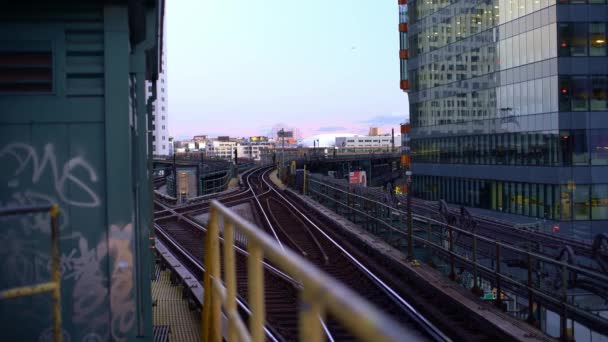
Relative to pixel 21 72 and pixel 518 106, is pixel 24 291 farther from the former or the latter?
pixel 518 106

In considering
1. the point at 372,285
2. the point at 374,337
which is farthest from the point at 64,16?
the point at 372,285

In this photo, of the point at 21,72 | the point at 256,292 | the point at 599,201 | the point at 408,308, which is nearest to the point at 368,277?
the point at 408,308

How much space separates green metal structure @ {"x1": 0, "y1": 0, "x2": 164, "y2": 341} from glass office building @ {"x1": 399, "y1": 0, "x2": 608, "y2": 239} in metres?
33.3

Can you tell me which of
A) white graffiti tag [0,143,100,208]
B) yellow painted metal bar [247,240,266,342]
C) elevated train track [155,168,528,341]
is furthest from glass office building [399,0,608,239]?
yellow painted metal bar [247,240,266,342]

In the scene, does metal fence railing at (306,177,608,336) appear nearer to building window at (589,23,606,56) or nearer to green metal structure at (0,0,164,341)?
green metal structure at (0,0,164,341)

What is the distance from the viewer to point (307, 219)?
22625 mm

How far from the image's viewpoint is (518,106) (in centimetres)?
3812

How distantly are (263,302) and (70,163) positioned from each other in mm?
3347

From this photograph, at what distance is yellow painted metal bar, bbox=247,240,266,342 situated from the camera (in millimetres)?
2388

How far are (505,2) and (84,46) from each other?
38649 mm

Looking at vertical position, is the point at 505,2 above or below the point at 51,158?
above

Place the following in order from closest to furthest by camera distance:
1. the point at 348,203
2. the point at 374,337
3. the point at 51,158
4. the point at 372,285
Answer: the point at 374,337, the point at 51,158, the point at 372,285, the point at 348,203

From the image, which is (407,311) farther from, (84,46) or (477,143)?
(477,143)

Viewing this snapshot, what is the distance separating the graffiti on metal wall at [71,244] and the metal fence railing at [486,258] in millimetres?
5645
